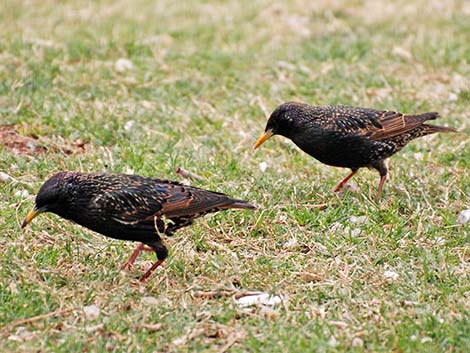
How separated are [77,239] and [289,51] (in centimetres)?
513

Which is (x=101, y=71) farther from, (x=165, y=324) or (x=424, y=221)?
(x=165, y=324)

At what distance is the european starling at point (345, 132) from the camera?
283 inches

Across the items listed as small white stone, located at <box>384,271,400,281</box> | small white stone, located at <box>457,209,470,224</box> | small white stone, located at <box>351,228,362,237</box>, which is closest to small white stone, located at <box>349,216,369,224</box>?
small white stone, located at <box>351,228,362,237</box>

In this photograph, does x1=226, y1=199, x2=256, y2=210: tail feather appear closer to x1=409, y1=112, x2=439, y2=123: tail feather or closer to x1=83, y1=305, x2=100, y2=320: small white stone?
x1=83, y1=305, x2=100, y2=320: small white stone

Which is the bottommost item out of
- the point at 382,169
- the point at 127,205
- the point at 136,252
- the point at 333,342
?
the point at 382,169

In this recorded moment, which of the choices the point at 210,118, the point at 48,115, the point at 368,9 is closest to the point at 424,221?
the point at 210,118

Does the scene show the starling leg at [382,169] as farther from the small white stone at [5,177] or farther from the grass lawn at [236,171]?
the small white stone at [5,177]

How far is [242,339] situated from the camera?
4930 millimetres

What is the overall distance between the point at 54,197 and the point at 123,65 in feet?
14.8

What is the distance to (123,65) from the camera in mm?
9828

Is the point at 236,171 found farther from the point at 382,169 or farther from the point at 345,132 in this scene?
the point at 382,169

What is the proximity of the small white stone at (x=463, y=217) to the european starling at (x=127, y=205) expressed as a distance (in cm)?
177

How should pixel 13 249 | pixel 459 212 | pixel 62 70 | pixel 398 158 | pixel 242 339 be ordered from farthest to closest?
pixel 62 70
pixel 398 158
pixel 459 212
pixel 13 249
pixel 242 339

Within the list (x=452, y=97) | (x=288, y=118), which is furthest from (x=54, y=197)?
(x=452, y=97)
